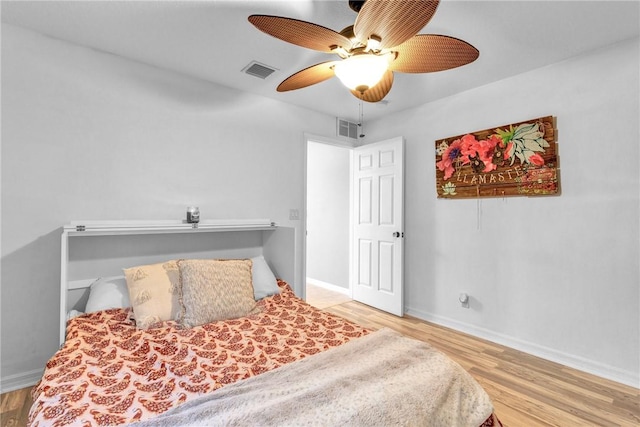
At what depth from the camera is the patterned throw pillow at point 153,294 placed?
2.01m

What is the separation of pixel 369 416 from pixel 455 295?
2495mm

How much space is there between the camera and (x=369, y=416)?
1071mm

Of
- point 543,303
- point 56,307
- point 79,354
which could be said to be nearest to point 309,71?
point 79,354

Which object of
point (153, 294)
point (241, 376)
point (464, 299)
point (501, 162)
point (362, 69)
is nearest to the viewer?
point (241, 376)

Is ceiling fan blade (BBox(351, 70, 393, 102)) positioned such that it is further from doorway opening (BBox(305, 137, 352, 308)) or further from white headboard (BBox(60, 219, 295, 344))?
doorway opening (BBox(305, 137, 352, 308))

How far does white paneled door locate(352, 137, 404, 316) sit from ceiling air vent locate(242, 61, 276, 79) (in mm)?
1636

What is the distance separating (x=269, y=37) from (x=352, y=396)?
7.14 ft

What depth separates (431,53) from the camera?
1.59m

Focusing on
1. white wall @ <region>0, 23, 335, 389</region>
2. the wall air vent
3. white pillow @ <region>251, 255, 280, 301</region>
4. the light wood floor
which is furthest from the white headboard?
the wall air vent

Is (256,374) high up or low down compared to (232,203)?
down

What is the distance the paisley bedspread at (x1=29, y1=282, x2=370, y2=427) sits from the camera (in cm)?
123

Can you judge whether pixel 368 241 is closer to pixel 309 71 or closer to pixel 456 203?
pixel 456 203

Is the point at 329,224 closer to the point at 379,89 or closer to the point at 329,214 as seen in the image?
the point at 329,214

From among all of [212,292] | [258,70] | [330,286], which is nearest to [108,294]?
[212,292]
